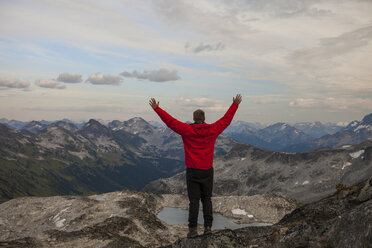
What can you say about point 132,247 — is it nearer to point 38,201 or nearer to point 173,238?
point 173,238

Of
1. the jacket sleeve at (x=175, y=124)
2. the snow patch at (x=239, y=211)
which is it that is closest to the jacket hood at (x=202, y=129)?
the jacket sleeve at (x=175, y=124)

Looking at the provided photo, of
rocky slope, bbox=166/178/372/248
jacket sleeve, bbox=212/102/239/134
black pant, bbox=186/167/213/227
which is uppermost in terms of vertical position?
jacket sleeve, bbox=212/102/239/134

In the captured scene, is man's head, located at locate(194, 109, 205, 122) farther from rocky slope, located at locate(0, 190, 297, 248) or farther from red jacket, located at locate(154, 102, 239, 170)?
rocky slope, located at locate(0, 190, 297, 248)

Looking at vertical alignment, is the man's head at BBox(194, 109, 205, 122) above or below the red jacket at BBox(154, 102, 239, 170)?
above

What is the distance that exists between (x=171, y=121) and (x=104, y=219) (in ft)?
174

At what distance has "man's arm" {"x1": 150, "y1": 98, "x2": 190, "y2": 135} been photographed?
12.8 meters

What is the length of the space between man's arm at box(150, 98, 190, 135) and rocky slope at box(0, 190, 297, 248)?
85.6ft

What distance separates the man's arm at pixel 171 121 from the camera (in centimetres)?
1277

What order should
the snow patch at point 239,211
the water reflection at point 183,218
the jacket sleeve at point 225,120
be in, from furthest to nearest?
the snow patch at point 239,211, the water reflection at point 183,218, the jacket sleeve at point 225,120

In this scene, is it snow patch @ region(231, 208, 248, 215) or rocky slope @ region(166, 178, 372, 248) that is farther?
snow patch @ region(231, 208, 248, 215)

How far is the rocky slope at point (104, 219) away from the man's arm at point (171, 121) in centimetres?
2610

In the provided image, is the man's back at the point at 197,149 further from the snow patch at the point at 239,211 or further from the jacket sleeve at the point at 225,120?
the snow patch at the point at 239,211

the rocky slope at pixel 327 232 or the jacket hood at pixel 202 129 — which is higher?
the jacket hood at pixel 202 129

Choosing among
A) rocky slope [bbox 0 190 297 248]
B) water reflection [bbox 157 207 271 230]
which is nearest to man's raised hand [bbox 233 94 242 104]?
rocky slope [bbox 0 190 297 248]
